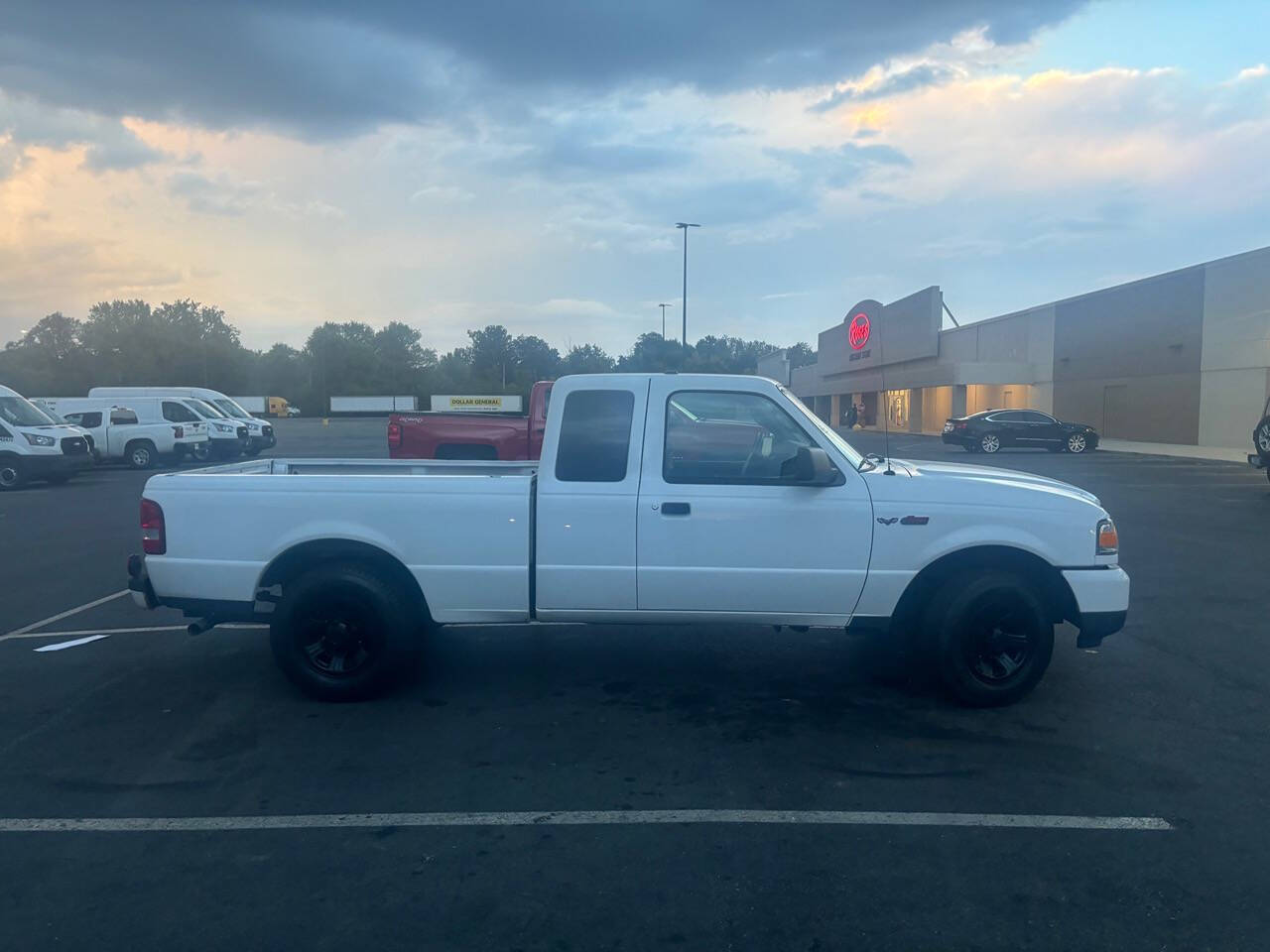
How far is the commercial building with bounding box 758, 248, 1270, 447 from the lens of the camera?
105ft

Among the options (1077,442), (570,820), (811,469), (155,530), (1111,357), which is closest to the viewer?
(570,820)

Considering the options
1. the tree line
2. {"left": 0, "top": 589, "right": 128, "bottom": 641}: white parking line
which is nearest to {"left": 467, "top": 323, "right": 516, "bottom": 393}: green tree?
the tree line

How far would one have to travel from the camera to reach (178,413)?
2767cm

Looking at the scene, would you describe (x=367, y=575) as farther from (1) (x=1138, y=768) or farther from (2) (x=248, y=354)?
(2) (x=248, y=354)

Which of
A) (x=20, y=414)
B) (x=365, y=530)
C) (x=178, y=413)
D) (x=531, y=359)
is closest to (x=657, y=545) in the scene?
(x=365, y=530)

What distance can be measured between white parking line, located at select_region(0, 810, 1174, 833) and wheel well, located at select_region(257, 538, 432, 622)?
5.72 feet

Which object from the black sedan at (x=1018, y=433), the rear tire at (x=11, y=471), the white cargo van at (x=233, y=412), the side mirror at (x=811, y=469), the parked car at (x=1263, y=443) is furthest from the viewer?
the black sedan at (x=1018, y=433)

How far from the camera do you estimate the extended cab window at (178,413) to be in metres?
27.5

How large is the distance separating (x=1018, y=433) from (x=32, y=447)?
28715 millimetres

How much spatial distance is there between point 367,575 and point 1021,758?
3822mm

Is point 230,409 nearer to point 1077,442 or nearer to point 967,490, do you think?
point 1077,442

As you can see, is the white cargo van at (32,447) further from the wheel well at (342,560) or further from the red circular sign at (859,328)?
the red circular sign at (859,328)

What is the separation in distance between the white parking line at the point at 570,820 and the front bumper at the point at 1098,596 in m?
1.56

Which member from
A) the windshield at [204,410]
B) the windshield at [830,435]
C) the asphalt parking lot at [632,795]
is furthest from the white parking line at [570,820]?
the windshield at [204,410]
